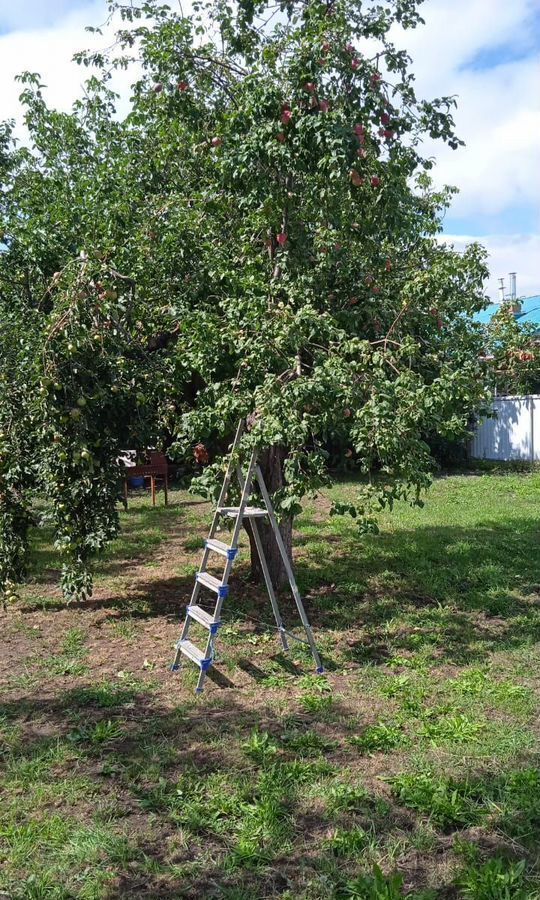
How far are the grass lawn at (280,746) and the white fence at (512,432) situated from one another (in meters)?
9.01

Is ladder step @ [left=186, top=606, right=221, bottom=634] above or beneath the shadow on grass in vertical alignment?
above

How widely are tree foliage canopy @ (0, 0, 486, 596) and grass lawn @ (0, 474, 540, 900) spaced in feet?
3.39

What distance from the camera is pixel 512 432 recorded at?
51.9 ft

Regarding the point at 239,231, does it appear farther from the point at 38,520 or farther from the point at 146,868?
the point at 146,868

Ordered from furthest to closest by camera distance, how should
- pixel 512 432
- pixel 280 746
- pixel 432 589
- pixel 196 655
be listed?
pixel 512 432 → pixel 432 589 → pixel 196 655 → pixel 280 746

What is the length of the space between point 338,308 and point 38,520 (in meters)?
3.07

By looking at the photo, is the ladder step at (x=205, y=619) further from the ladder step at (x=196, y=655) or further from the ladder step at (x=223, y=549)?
the ladder step at (x=223, y=549)

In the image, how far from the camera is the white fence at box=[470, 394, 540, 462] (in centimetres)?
1536

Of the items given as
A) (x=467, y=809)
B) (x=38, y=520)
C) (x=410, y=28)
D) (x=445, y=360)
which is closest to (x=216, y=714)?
(x=467, y=809)

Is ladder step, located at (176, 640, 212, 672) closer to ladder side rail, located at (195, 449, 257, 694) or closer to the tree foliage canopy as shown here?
ladder side rail, located at (195, 449, 257, 694)

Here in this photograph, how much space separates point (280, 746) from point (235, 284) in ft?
10.5

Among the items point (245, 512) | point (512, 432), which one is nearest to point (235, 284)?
point (245, 512)

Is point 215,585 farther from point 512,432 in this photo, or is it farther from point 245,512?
point 512,432

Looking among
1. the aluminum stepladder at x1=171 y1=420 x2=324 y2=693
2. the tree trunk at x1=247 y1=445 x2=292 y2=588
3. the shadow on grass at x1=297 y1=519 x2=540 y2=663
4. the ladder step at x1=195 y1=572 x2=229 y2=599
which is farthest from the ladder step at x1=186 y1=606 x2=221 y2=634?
the tree trunk at x1=247 y1=445 x2=292 y2=588
